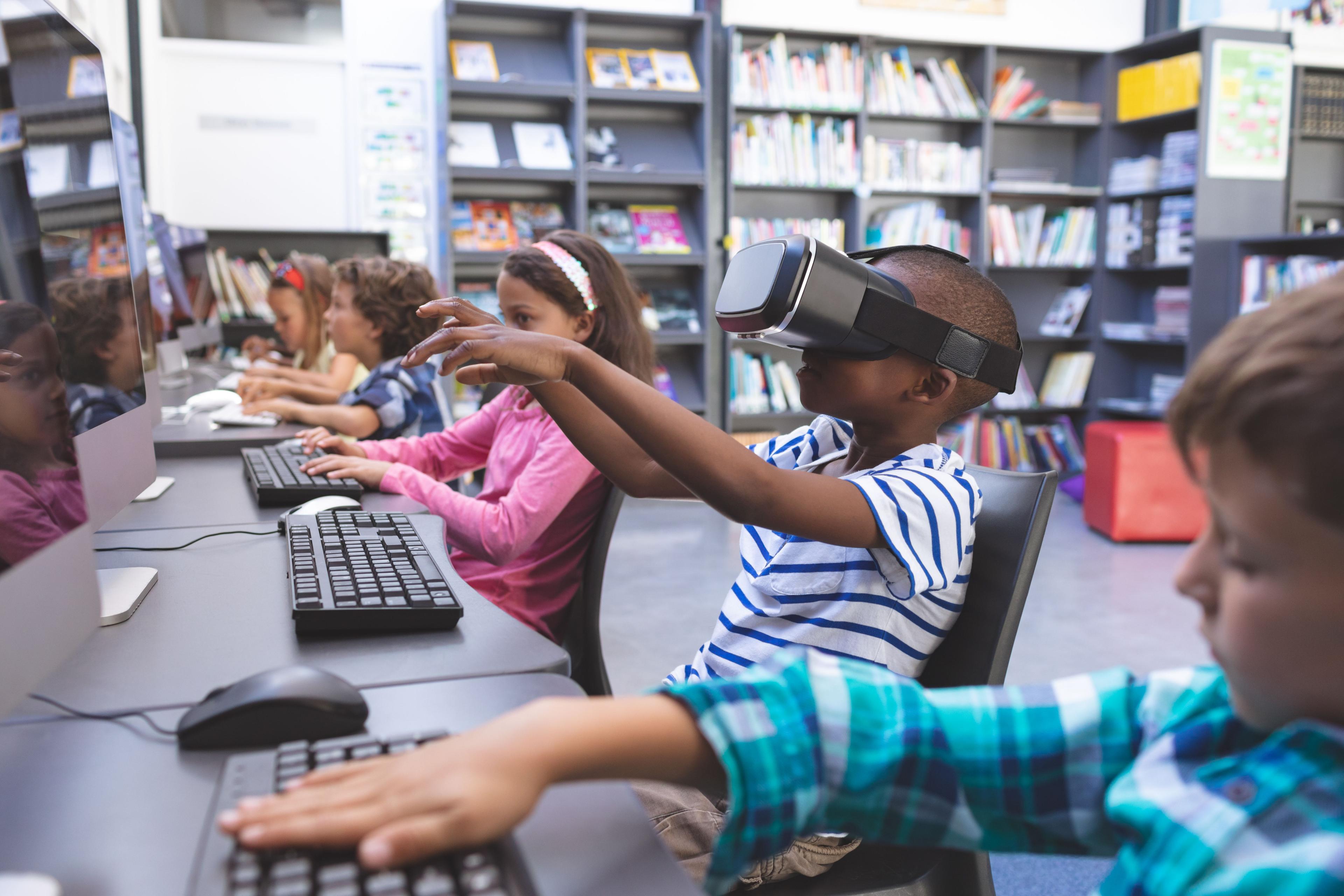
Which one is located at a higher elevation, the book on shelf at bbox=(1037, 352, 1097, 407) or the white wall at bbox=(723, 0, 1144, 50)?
the white wall at bbox=(723, 0, 1144, 50)

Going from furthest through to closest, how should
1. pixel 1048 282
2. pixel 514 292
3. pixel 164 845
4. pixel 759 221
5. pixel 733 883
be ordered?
pixel 1048 282 < pixel 759 221 < pixel 514 292 < pixel 733 883 < pixel 164 845

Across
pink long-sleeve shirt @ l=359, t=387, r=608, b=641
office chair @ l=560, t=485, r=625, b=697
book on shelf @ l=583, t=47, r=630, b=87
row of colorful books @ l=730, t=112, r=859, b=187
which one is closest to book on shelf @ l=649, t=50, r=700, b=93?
book on shelf @ l=583, t=47, r=630, b=87

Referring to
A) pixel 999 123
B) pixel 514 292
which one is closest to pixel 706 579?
pixel 514 292

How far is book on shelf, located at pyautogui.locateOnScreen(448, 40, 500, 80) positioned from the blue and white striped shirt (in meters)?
A: 4.05

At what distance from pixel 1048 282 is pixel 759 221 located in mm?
1722

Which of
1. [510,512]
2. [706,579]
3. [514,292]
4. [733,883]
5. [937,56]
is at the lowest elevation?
[706,579]

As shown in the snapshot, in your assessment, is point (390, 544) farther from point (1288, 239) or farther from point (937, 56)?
point (937, 56)

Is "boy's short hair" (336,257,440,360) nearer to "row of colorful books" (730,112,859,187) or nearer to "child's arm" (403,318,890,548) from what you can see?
"child's arm" (403,318,890,548)

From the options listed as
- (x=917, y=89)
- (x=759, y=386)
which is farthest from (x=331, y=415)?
(x=917, y=89)

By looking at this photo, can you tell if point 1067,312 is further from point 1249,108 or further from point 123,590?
point 123,590

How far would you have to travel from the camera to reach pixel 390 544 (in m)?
1.08

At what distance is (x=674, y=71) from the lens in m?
4.84

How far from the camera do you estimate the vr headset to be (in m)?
0.89

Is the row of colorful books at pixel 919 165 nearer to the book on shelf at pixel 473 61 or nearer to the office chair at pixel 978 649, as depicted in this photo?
the book on shelf at pixel 473 61
